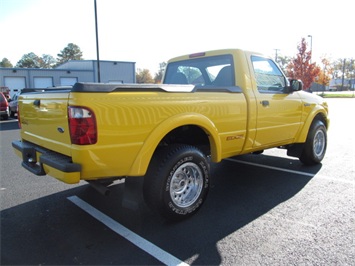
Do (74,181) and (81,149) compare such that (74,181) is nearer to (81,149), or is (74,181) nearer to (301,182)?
(81,149)

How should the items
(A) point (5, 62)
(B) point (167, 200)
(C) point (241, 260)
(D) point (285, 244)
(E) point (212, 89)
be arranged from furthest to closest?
(A) point (5, 62) → (E) point (212, 89) → (B) point (167, 200) → (D) point (285, 244) → (C) point (241, 260)

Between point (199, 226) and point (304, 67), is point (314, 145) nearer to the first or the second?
point (199, 226)

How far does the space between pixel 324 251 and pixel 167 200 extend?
1611mm

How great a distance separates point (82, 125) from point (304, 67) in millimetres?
44898

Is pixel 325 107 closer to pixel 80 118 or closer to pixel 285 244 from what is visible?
pixel 285 244

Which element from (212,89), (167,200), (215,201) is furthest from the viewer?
(215,201)

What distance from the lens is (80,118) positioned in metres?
2.78

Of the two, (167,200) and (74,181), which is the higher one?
(74,181)

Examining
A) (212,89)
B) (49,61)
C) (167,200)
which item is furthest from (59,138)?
(49,61)

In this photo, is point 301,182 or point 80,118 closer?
point 80,118

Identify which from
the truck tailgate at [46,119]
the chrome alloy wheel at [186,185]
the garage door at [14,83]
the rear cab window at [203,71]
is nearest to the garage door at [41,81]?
the garage door at [14,83]

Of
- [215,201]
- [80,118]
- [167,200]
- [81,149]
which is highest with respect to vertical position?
[80,118]

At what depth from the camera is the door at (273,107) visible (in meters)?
4.51

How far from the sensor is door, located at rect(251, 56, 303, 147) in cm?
451
